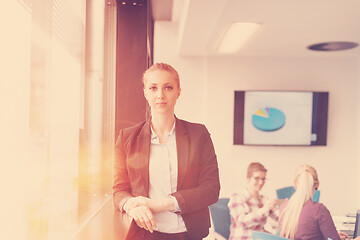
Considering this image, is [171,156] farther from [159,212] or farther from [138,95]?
[138,95]

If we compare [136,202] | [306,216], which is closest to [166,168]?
[136,202]

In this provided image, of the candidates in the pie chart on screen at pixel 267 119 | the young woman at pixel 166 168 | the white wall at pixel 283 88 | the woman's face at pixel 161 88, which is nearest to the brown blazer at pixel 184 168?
the young woman at pixel 166 168

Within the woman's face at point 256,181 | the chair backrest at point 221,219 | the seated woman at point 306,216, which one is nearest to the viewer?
the seated woman at point 306,216

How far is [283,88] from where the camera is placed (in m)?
5.45

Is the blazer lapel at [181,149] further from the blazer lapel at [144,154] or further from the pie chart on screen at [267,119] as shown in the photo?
the pie chart on screen at [267,119]

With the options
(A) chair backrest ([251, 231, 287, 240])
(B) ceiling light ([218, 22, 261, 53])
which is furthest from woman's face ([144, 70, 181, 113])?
(B) ceiling light ([218, 22, 261, 53])

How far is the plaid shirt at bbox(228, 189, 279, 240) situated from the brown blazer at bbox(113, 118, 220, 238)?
191 cm

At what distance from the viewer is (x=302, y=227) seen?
2.74 metres

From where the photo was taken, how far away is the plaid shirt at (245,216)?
3184 mm

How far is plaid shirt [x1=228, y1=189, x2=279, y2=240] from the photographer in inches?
125

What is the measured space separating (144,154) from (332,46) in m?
4.35

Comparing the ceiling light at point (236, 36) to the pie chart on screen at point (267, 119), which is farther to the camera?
the pie chart on screen at point (267, 119)

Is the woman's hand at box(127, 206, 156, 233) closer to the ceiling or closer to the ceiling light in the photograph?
the ceiling

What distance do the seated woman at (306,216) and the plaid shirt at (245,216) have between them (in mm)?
233
